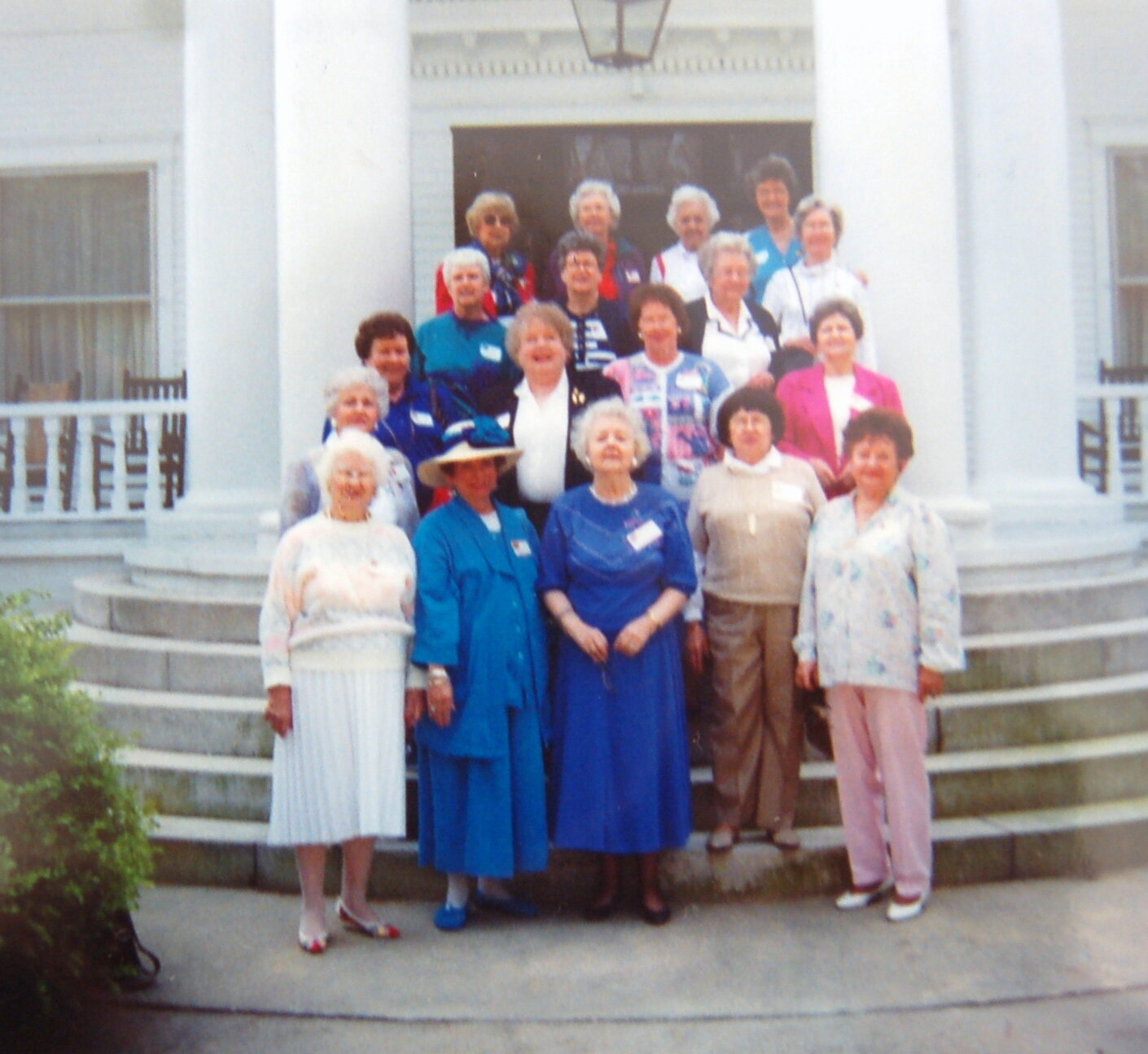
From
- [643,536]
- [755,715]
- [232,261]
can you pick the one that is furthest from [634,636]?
[232,261]

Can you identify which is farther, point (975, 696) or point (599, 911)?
point (975, 696)

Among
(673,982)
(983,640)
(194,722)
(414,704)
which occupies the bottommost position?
(673,982)

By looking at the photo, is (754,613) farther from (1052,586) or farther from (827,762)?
(1052,586)

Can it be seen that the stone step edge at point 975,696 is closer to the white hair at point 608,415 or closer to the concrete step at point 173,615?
the concrete step at point 173,615

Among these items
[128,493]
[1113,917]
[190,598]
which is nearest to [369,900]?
[190,598]

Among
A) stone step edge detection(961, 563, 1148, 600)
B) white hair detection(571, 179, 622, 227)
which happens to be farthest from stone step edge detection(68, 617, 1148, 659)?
white hair detection(571, 179, 622, 227)

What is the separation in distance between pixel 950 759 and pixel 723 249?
215 cm

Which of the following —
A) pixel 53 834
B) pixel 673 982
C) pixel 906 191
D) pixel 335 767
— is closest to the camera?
pixel 53 834

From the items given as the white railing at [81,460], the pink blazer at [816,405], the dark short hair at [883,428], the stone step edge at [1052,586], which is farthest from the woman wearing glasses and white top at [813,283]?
the white railing at [81,460]

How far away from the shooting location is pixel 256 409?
7.23m

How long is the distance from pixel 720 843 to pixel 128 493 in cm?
645

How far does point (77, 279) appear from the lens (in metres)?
10.8

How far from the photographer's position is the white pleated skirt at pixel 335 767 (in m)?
3.99

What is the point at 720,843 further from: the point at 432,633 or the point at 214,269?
the point at 214,269
